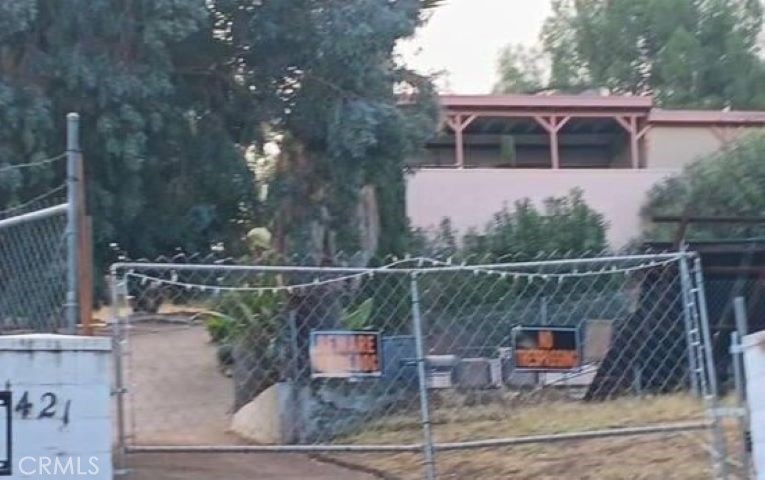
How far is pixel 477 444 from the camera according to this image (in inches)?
385

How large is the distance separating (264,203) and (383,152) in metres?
1.39

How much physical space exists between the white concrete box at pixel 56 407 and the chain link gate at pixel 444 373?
3.15 ft

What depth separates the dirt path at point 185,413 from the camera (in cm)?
1115

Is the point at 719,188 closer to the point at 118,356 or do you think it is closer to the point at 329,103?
the point at 329,103

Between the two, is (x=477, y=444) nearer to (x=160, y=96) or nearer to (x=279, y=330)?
(x=279, y=330)

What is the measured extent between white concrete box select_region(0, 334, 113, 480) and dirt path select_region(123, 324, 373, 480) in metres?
2.03

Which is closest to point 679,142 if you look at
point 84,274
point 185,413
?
point 185,413

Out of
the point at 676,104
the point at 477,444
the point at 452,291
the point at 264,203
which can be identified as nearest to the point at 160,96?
the point at 264,203

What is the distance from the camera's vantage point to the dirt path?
1115cm

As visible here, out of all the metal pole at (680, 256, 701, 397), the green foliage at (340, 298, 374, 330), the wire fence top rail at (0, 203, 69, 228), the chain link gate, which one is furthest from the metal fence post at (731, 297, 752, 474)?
the green foliage at (340, 298, 374, 330)

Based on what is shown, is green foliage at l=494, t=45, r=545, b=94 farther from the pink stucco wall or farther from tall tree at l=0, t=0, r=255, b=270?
tall tree at l=0, t=0, r=255, b=270

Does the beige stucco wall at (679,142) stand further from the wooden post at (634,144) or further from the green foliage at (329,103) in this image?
the green foliage at (329,103)
